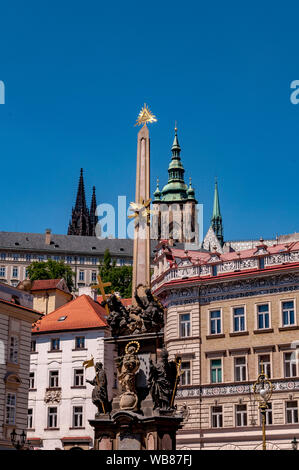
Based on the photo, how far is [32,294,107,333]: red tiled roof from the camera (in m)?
56.6

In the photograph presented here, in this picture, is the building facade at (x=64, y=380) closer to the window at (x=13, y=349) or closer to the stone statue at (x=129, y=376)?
the window at (x=13, y=349)

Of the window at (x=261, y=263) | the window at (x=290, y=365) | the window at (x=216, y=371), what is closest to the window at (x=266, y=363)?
the window at (x=290, y=365)

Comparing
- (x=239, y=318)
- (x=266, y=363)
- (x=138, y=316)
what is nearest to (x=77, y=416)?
(x=239, y=318)

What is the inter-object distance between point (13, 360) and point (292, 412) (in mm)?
14969

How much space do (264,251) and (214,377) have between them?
309 inches

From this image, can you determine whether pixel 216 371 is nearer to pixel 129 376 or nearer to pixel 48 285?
pixel 129 376

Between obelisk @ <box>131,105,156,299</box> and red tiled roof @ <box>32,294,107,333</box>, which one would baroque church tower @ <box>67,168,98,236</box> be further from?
obelisk @ <box>131,105,156,299</box>

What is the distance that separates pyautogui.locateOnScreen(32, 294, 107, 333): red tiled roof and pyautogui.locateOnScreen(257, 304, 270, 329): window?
44.6 feet

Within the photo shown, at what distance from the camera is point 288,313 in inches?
1766

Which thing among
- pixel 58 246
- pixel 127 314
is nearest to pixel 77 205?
pixel 58 246

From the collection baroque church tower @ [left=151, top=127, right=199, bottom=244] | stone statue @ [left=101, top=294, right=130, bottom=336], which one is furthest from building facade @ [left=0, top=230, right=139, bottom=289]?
stone statue @ [left=101, top=294, right=130, bottom=336]

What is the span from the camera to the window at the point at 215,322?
46812 millimetres
